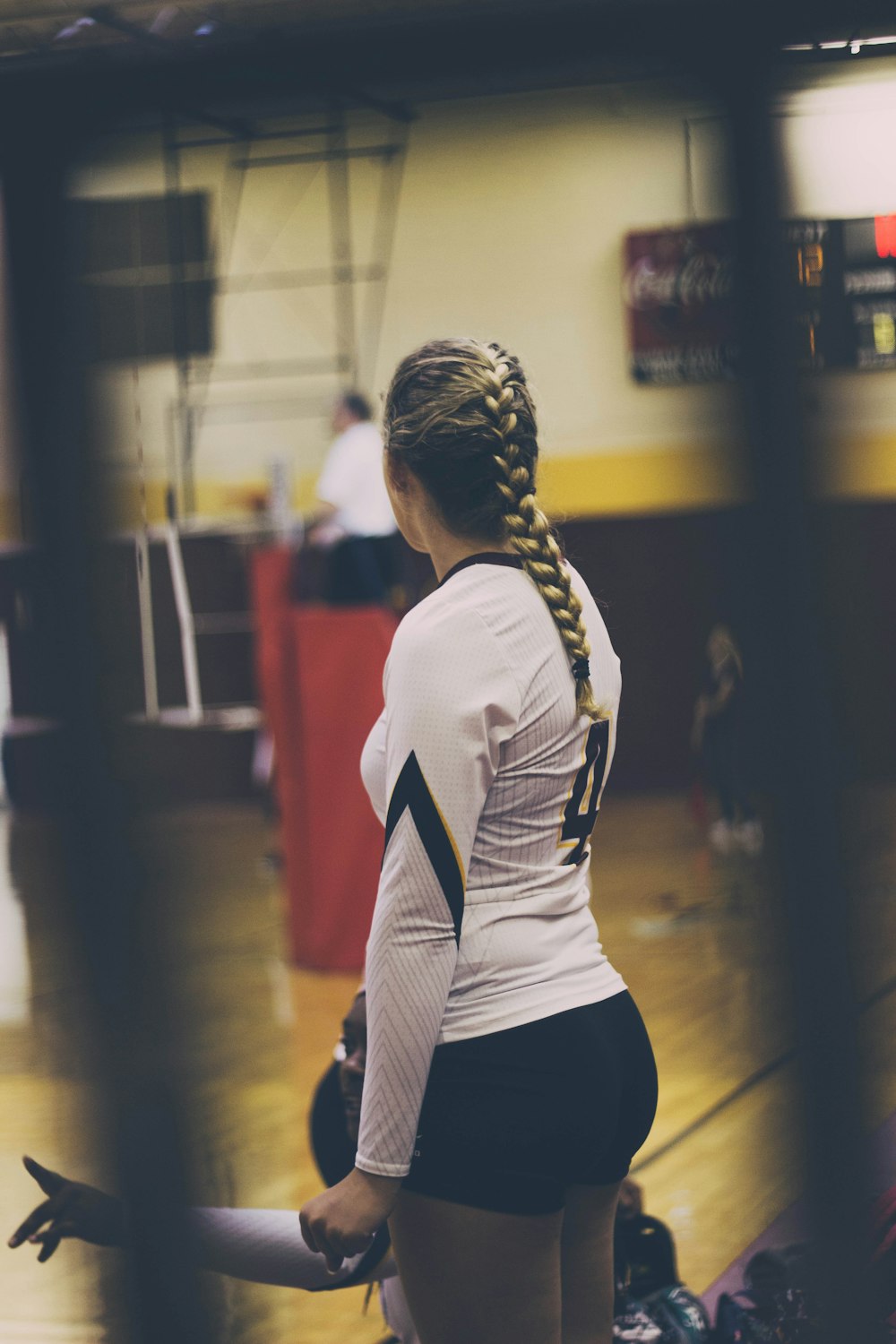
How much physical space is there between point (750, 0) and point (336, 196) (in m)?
7.47

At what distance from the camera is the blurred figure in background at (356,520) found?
6.46 m

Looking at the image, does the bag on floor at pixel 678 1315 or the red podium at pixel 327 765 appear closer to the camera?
the bag on floor at pixel 678 1315

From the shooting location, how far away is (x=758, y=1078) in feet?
10.6

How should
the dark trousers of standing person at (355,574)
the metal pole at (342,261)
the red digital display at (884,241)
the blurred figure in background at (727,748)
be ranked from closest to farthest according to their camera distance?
the red digital display at (884,241) < the blurred figure in background at (727,748) < the dark trousers of standing person at (355,574) < the metal pole at (342,261)

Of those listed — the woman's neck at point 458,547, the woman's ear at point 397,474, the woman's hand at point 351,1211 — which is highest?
→ the woman's ear at point 397,474

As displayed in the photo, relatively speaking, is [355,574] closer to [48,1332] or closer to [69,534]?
[48,1332]

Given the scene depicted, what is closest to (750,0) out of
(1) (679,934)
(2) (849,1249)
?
(2) (849,1249)

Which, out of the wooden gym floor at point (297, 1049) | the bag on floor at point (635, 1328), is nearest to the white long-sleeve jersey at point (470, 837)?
the wooden gym floor at point (297, 1049)

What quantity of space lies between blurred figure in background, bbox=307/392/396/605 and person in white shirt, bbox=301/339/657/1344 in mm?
5174

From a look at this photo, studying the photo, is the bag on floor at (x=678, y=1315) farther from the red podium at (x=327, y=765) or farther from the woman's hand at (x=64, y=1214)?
the red podium at (x=327, y=765)

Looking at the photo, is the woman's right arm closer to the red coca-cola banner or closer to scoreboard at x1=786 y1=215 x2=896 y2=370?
scoreboard at x1=786 y1=215 x2=896 y2=370

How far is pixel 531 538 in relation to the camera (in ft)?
4.06

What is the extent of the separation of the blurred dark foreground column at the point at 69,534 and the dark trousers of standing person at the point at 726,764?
4.42 meters

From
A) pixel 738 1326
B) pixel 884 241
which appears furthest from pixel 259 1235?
pixel 884 241
